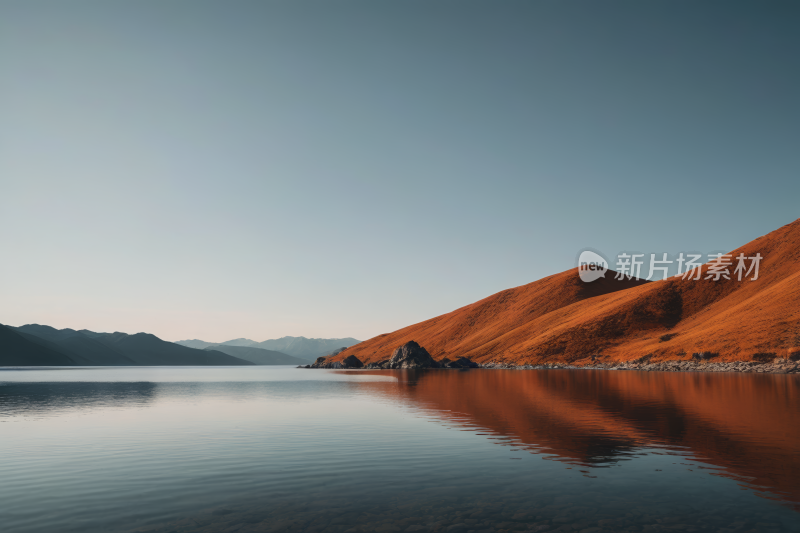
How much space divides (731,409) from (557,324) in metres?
165

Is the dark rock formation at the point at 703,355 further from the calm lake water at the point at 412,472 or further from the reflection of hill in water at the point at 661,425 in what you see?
the calm lake water at the point at 412,472

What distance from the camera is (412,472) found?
20578 mm

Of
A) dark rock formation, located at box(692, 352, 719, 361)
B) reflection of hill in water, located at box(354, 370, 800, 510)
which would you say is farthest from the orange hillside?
reflection of hill in water, located at box(354, 370, 800, 510)

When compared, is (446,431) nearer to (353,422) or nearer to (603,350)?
(353,422)

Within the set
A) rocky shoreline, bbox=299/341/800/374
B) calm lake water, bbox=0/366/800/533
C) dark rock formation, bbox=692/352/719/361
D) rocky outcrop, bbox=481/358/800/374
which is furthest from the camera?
dark rock formation, bbox=692/352/719/361

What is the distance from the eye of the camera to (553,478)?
18.7 metres

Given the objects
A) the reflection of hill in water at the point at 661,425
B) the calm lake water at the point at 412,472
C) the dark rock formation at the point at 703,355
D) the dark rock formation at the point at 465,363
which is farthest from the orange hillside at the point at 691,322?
the calm lake water at the point at 412,472

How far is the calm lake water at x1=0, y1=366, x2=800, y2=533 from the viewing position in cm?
1434

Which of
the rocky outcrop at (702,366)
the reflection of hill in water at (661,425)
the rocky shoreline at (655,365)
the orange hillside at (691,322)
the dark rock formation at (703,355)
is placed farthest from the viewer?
the dark rock formation at (703,355)

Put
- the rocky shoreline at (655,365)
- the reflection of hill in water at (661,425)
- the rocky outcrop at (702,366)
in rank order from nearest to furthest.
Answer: the reflection of hill in water at (661,425) < the rocky outcrop at (702,366) < the rocky shoreline at (655,365)

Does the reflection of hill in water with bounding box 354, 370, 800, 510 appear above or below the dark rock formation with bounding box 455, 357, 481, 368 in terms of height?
above

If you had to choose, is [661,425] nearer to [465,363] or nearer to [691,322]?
[691,322]

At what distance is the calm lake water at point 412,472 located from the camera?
14.3m

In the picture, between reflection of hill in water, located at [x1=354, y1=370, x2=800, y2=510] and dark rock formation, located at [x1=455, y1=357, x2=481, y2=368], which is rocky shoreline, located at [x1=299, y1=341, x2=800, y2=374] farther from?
reflection of hill in water, located at [x1=354, y1=370, x2=800, y2=510]
